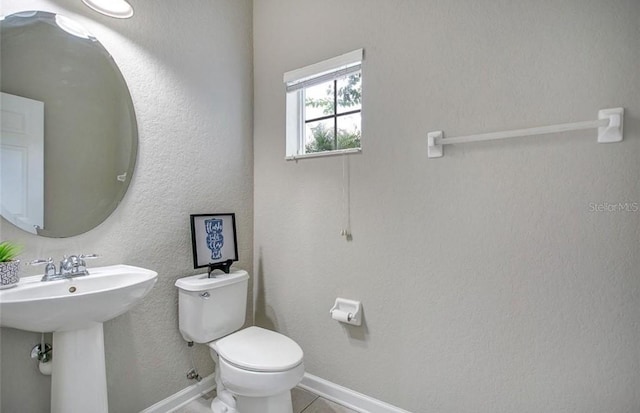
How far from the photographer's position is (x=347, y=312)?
169 centimetres

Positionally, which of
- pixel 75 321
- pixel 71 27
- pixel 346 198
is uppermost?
pixel 71 27

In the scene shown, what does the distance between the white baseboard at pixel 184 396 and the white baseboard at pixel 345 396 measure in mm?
575

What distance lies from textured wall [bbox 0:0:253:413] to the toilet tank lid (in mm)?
104

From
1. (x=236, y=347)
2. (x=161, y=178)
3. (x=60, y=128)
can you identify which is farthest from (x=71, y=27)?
(x=236, y=347)

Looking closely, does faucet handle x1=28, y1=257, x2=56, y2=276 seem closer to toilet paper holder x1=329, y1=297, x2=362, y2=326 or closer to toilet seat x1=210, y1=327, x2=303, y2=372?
toilet seat x1=210, y1=327, x2=303, y2=372

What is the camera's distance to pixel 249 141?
2148 millimetres

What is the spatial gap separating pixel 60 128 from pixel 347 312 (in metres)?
1.63

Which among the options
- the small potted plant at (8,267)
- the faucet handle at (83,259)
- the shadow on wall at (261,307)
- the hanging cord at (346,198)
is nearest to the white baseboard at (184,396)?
A: the shadow on wall at (261,307)

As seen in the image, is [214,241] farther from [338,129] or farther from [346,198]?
[338,129]

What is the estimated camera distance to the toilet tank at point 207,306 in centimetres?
162

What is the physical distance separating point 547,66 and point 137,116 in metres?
1.89

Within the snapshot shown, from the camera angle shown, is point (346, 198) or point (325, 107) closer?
point (346, 198)

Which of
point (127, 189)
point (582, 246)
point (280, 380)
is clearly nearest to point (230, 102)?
point (127, 189)

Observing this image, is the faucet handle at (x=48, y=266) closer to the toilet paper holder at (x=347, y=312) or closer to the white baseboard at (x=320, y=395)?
the white baseboard at (x=320, y=395)
